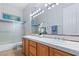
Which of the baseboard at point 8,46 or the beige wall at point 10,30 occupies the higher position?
the beige wall at point 10,30

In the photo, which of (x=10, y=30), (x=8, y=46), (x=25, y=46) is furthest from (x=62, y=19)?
(x=8, y=46)

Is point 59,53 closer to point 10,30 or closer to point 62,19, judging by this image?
point 62,19

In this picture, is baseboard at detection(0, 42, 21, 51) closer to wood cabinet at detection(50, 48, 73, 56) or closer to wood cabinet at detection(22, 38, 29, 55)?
wood cabinet at detection(22, 38, 29, 55)

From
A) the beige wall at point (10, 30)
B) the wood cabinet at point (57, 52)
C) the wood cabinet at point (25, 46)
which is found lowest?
the wood cabinet at point (25, 46)

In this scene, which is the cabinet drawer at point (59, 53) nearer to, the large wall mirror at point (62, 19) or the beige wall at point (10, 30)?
the large wall mirror at point (62, 19)

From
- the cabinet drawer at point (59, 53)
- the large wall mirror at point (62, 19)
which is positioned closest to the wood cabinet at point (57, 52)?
the cabinet drawer at point (59, 53)

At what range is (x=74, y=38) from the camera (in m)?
1.45

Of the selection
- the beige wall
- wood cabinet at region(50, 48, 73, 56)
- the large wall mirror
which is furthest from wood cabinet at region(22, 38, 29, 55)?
wood cabinet at region(50, 48, 73, 56)

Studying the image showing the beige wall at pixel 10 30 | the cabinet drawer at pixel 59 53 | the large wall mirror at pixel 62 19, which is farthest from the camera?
the beige wall at pixel 10 30

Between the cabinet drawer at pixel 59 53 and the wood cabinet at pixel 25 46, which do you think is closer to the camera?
the cabinet drawer at pixel 59 53

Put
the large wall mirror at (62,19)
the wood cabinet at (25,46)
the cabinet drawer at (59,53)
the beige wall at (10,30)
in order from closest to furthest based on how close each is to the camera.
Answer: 1. the cabinet drawer at (59,53)
2. the large wall mirror at (62,19)
3. the beige wall at (10,30)
4. the wood cabinet at (25,46)

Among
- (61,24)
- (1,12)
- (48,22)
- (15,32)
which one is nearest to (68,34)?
(61,24)

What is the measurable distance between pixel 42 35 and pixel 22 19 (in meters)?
0.79

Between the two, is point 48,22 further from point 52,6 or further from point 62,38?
point 62,38
